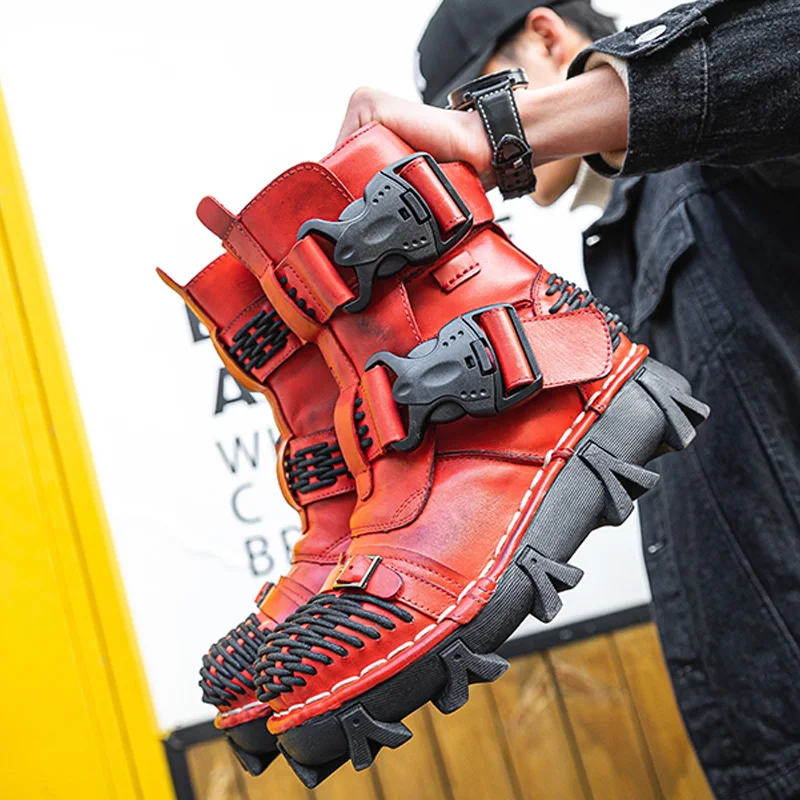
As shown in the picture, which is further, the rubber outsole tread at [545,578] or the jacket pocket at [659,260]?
the jacket pocket at [659,260]

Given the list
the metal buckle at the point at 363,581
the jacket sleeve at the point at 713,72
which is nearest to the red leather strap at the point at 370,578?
the metal buckle at the point at 363,581

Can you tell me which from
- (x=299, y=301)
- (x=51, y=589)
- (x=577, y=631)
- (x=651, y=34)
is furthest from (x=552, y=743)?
(x=651, y=34)

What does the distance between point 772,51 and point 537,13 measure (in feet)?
2.26

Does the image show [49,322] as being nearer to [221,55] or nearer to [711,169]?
[221,55]

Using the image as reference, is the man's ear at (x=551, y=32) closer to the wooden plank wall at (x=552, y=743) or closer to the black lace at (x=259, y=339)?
the black lace at (x=259, y=339)

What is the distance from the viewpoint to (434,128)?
64 cm

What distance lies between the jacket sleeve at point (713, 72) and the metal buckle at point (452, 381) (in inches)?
7.4

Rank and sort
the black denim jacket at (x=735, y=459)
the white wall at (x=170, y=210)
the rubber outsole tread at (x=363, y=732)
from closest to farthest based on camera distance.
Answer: the rubber outsole tread at (x=363, y=732)
the black denim jacket at (x=735, y=459)
the white wall at (x=170, y=210)

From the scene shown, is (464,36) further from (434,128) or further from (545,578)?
(545,578)

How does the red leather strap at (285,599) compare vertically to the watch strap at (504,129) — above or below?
below

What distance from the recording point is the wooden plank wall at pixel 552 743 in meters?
1.36

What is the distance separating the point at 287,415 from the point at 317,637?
0.21 meters

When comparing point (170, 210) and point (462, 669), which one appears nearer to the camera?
point (462, 669)

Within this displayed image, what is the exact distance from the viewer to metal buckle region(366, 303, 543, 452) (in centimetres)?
58
